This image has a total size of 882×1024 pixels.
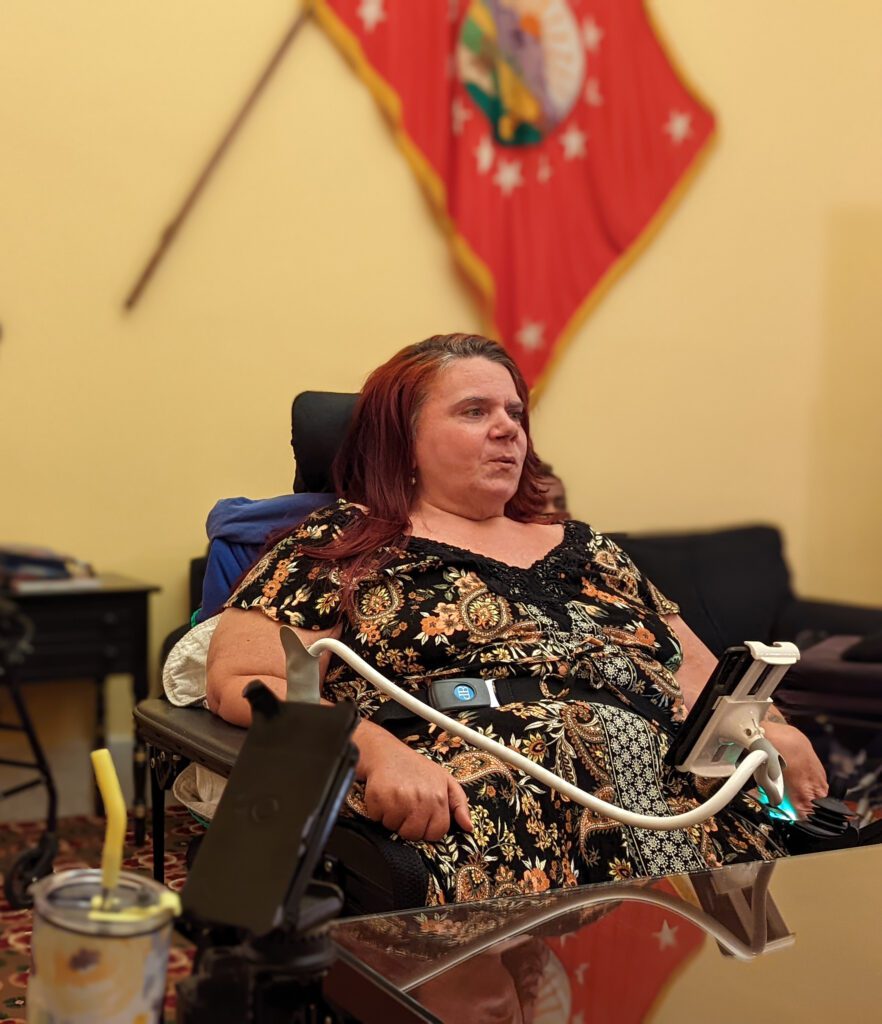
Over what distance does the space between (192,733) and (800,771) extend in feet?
2.60

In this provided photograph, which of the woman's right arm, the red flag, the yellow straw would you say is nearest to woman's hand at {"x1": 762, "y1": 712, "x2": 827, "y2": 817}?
the woman's right arm

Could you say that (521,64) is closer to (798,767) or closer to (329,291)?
(329,291)

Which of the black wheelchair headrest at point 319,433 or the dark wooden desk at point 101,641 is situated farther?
the dark wooden desk at point 101,641

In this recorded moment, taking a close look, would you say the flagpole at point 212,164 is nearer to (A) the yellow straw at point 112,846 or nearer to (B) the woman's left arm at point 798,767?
(B) the woman's left arm at point 798,767

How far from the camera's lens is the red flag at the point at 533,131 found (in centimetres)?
316

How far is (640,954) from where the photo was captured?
3.79ft

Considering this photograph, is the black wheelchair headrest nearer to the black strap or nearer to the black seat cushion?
the black strap

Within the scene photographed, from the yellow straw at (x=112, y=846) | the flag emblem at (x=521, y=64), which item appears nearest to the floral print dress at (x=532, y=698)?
the yellow straw at (x=112, y=846)

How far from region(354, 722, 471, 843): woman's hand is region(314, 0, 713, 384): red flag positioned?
2034 mm

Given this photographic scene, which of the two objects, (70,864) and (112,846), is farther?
(70,864)

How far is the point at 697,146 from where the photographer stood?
3570mm

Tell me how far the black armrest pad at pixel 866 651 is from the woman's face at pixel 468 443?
3.83 feet

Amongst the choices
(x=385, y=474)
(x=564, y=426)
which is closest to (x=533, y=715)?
(x=385, y=474)

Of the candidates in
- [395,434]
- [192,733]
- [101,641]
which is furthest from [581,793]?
[101,641]
